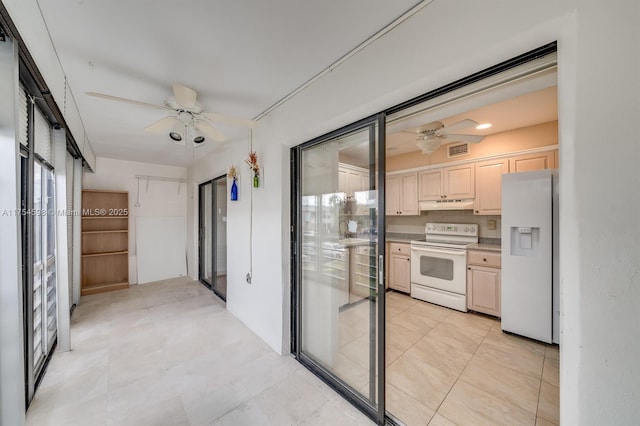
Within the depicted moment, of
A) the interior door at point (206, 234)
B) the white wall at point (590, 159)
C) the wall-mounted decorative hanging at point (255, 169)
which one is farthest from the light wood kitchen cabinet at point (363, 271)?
the interior door at point (206, 234)

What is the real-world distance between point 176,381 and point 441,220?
13.7 feet

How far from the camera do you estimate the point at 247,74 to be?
183cm

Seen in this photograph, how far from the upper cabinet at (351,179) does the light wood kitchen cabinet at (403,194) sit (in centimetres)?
266

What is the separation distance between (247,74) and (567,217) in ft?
6.90

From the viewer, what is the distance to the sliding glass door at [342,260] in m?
1.69

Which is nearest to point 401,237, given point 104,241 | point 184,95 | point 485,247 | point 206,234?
point 485,247

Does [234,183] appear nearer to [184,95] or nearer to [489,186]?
[184,95]

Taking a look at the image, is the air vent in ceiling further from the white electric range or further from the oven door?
the oven door

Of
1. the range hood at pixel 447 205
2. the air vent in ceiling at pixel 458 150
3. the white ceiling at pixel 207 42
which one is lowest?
the range hood at pixel 447 205

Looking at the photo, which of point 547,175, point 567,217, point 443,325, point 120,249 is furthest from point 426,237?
point 120,249

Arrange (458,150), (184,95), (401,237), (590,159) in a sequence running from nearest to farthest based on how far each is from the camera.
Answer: (590,159), (184,95), (458,150), (401,237)

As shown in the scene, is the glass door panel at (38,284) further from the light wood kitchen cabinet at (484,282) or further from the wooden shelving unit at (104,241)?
the light wood kitchen cabinet at (484,282)

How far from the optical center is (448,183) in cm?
377

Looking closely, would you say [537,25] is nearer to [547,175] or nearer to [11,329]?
[547,175]
